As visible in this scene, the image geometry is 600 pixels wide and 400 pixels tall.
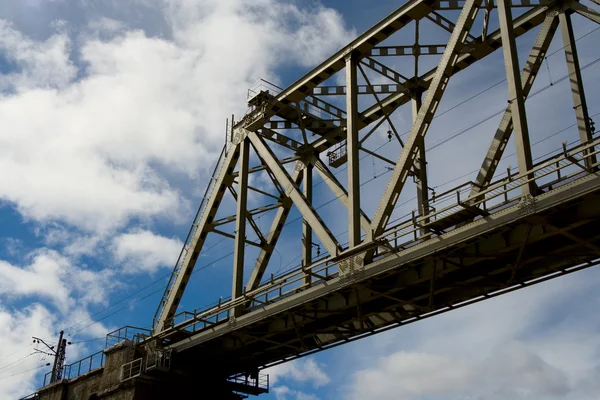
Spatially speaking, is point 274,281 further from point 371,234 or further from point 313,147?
point 313,147

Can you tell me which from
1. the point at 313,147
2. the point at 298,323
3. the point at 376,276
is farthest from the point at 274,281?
the point at 313,147

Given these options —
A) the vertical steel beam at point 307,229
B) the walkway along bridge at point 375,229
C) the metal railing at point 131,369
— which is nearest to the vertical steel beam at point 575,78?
the walkway along bridge at point 375,229

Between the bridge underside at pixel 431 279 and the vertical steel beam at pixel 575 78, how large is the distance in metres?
3.81

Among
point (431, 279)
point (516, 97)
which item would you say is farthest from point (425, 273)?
point (516, 97)

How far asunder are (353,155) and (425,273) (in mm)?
5739

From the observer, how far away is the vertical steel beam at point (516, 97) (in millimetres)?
23656

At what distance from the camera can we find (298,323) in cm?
3222

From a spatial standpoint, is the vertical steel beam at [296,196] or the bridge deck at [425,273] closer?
the bridge deck at [425,273]

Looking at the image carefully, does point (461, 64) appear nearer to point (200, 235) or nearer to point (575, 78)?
point (575, 78)

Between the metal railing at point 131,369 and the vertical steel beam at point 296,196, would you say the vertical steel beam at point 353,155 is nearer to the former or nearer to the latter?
the vertical steel beam at point 296,196

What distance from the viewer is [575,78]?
1053 inches

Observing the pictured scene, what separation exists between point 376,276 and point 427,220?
124 inches

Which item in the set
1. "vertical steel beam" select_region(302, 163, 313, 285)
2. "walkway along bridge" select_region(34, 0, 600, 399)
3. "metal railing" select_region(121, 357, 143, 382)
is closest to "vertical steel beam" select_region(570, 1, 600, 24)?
"walkway along bridge" select_region(34, 0, 600, 399)

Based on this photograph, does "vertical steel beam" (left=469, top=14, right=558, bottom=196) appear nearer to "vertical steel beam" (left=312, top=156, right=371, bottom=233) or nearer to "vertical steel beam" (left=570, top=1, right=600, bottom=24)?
"vertical steel beam" (left=570, top=1, right=600, bottom=24)
